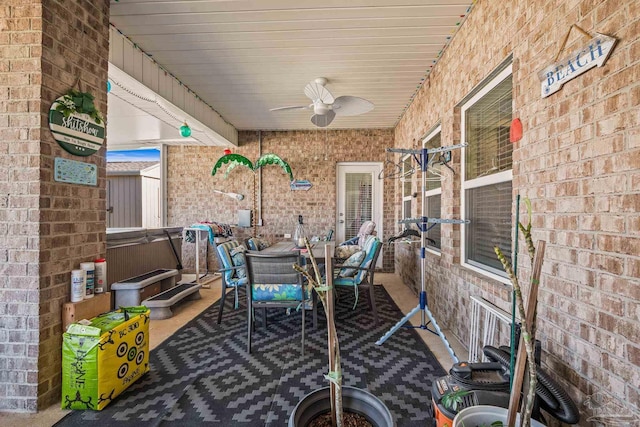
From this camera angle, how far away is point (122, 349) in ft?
6.64

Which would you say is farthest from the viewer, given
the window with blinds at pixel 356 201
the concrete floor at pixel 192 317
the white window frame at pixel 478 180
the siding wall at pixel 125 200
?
the siding wall at pixel 125 200

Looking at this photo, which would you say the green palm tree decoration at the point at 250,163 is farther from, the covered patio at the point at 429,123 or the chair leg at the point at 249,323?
the chair leg at the point at 249,323

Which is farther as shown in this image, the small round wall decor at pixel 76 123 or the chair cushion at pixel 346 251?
the chair cushion at pixel 346 251

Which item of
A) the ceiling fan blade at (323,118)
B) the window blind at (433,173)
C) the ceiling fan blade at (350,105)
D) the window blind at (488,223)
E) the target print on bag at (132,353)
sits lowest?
the target print on bag at (132,353)

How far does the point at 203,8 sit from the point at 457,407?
3230 mm

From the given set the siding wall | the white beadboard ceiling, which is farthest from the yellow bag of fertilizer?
the siding wall

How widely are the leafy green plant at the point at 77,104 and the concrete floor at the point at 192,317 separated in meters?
1.84

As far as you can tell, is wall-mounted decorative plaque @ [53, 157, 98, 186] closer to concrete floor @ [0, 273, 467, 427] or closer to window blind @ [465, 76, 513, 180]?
concrete floor @ [0, 273, 467, 427]

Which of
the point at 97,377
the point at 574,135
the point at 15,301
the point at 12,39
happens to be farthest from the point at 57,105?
the point at 574,135

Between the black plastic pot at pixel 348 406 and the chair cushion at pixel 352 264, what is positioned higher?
the chair cushion at pixel 352 264

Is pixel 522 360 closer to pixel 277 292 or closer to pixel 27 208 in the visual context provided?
pixel 277 292

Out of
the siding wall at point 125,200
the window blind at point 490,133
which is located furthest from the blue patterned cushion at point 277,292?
the siding wall at point 125,200

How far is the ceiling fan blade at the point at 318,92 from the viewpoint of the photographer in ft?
10.8

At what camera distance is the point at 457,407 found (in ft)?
4.39
